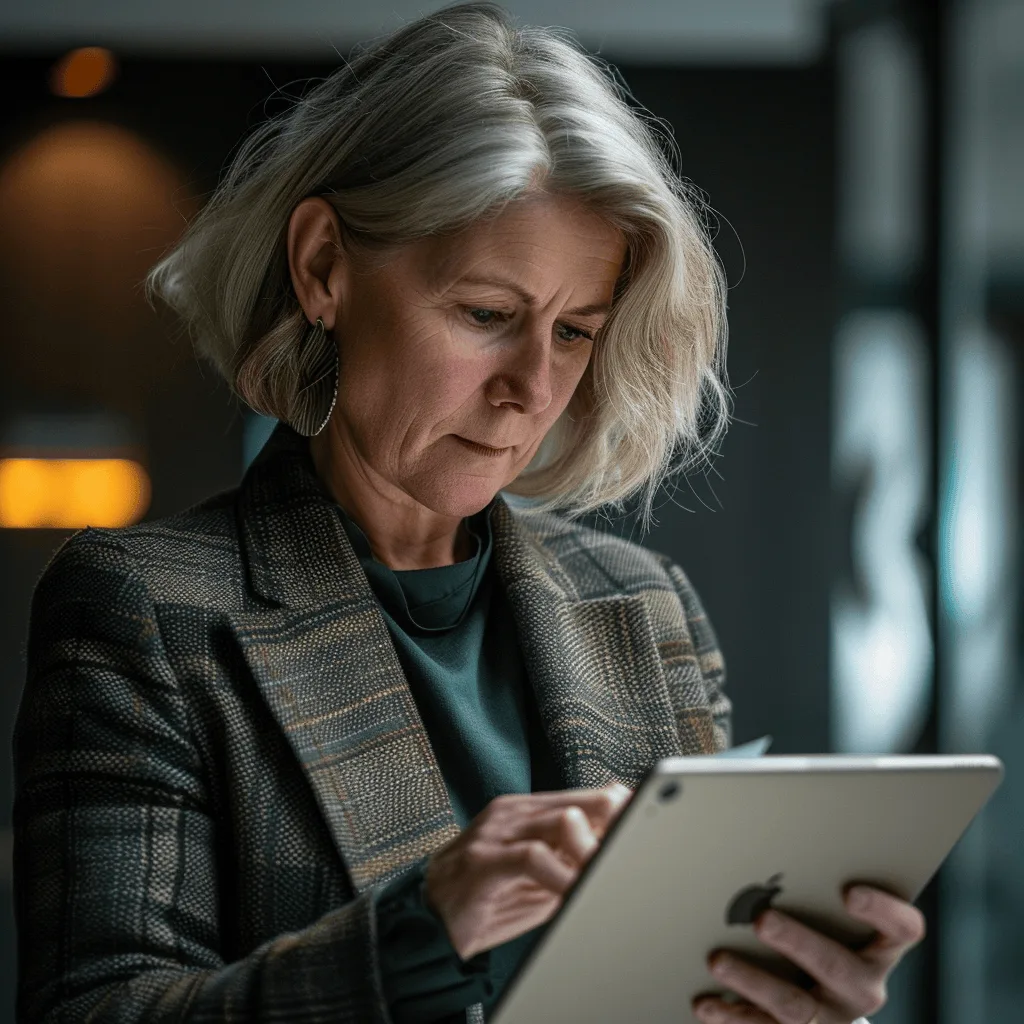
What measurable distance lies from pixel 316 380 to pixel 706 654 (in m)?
0.57

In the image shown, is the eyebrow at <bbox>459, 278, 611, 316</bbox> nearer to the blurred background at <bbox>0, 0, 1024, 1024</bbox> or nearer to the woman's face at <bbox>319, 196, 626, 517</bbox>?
the woman's face at <bbox>319, 196, 626, 517</bbox>

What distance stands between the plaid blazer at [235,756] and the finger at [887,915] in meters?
0.36

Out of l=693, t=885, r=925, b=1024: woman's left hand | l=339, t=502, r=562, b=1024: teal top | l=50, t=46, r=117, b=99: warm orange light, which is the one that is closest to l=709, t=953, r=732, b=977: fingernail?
l=693, t=885, r=925, b=1024: woman's left hand

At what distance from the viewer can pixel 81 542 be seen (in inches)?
50.0

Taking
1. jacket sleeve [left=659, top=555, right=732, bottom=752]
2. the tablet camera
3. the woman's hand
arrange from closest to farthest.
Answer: the tablet camera, the woman's hand, jacket sleeve [left=659, top=555, right=732, bottom=752]

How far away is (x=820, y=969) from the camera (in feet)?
3.30

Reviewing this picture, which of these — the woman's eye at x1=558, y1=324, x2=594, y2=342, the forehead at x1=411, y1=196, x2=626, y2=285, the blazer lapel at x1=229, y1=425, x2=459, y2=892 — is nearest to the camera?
the blazer lapel at x1=229, y1=425, x2=459, y2=892

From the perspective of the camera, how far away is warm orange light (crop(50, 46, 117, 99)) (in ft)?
8.97

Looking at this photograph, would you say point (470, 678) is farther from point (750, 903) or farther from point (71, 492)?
point (71, 492)

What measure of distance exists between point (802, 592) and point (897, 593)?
27 cm

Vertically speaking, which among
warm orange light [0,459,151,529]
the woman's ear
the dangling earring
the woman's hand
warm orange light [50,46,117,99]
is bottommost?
warm orange light [0,459,151,529]

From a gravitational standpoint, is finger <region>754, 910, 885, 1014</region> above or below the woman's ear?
below

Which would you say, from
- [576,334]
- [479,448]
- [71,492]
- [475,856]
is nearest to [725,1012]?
[475,856]

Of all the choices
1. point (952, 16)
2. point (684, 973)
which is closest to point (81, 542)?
point (684, 973)
